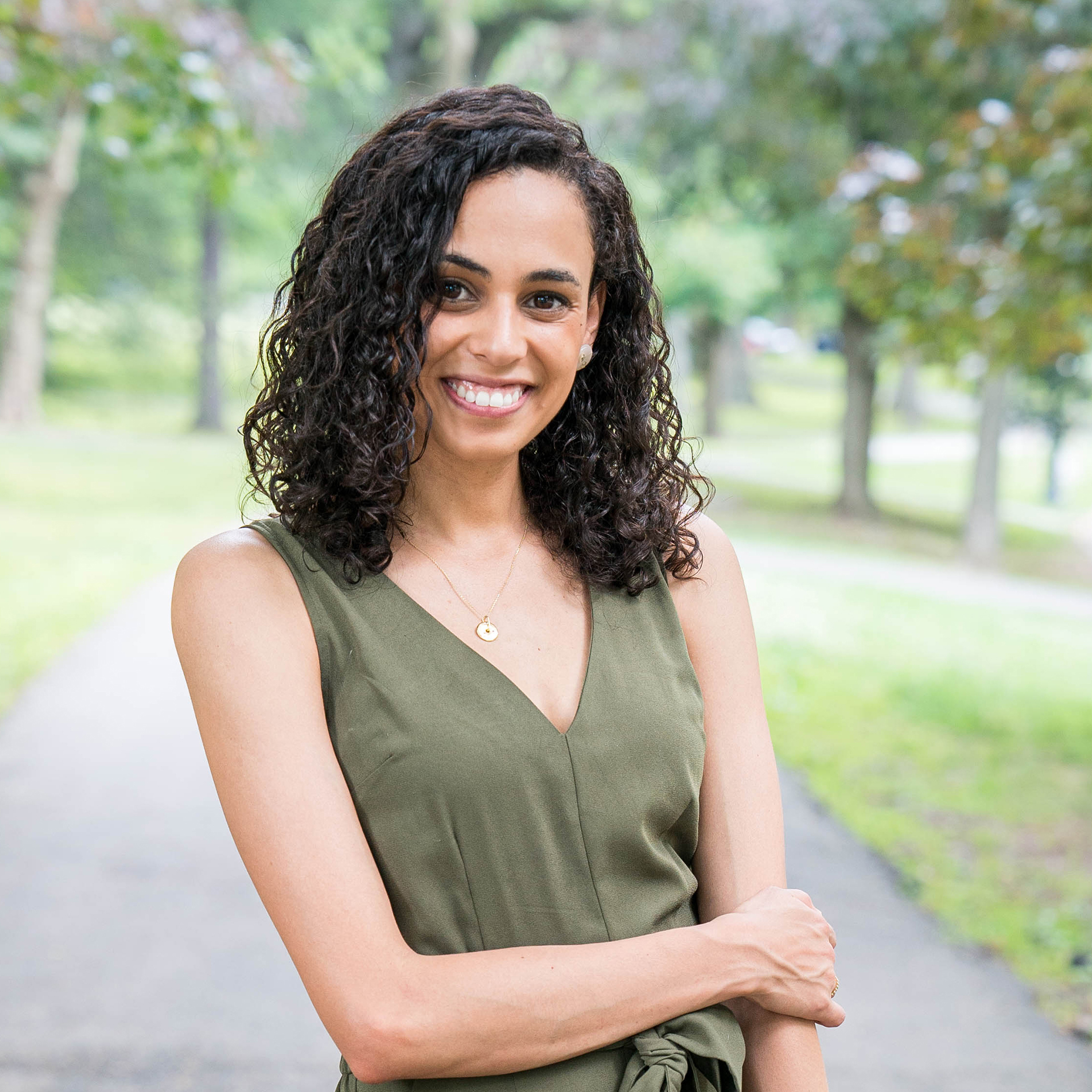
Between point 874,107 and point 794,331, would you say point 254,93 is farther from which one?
point 794,331

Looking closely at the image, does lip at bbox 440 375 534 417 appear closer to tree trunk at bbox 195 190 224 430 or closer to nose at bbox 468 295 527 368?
nose at bbox 468 295 527 368

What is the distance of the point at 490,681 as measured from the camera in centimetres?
189

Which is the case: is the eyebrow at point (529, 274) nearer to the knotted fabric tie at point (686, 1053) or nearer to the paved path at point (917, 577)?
the knotted fabric tie at point (686, 1053)

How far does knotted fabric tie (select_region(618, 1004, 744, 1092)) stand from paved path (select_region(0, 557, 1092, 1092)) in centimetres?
232

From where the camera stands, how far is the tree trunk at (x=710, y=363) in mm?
31891

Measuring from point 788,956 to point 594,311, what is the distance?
1.02 metres

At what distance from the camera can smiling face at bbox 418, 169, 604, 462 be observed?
186 centimetres

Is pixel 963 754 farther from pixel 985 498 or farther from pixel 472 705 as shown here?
pixel 985 498

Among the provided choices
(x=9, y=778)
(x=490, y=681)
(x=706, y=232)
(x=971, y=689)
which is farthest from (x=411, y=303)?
(x=706, y=232)

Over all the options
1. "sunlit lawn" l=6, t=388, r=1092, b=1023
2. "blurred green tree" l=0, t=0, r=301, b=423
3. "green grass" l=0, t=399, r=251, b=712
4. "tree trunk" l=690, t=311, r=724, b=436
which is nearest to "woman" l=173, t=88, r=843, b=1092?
"sunlit lawn" l=6, t=388, r=1092, b=1023

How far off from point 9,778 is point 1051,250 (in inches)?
219

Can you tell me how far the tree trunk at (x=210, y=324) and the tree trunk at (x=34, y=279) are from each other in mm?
3552

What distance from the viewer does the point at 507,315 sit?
1876 mm

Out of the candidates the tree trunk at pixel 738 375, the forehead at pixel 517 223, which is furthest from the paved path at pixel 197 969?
the tree trunk at pixel 738 375
